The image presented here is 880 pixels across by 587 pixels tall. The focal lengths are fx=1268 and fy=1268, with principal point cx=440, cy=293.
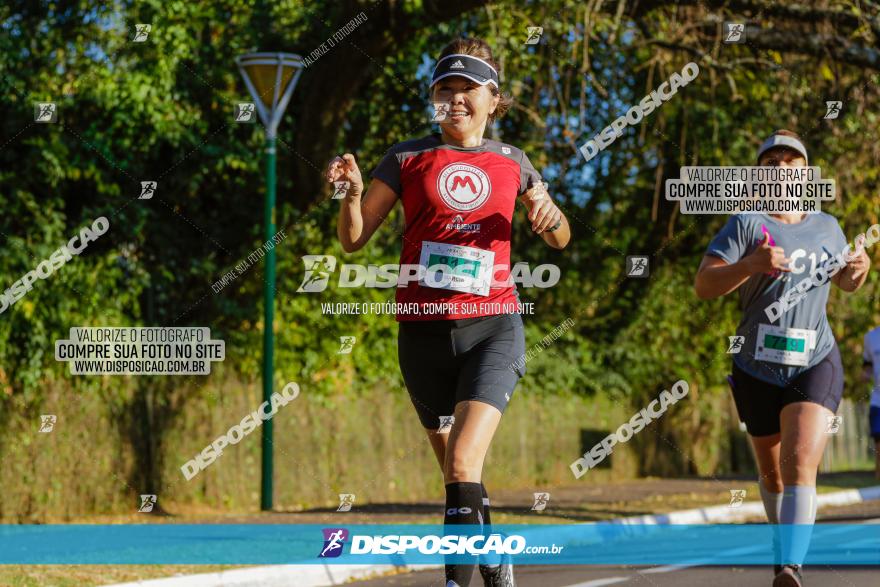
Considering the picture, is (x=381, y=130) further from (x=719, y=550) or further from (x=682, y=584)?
(x=682, y=584)

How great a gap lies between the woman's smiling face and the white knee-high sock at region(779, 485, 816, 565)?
2.18 metres

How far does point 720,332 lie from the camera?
19.6 meters

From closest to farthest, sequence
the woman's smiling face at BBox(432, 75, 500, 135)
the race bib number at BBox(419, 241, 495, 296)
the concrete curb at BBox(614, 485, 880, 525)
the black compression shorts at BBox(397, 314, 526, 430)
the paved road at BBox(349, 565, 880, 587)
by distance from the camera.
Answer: the black compression shorts at BBox(397, 314, 526, 430) → the race bib number at BBox(419, 241, 495, 296) → the woman's smiling face at BBox(432, 75, 500, 135) → the paved road at BBox(349, 565, 880, 587) → the concrete curb at BBox(614, 485, 880, 525)

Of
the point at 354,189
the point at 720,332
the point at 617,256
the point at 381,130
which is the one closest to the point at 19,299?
the point at 381,130

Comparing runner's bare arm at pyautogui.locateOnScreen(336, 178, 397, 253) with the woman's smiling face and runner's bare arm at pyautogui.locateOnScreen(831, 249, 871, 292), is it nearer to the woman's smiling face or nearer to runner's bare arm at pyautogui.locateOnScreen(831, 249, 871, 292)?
the woman's smiling face

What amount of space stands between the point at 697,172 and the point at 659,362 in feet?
18.5

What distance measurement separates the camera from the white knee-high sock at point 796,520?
5.51 meters

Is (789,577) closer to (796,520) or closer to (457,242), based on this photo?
(796,520)

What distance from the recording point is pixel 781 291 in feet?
19.3

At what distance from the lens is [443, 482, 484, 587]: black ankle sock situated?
4.73 meters

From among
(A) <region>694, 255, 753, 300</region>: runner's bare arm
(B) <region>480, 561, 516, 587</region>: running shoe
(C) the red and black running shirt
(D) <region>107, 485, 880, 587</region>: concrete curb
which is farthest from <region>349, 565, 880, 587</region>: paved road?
(C) the red and black running shirt

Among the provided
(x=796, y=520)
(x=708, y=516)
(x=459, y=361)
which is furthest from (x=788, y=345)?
(x=708, y=516)

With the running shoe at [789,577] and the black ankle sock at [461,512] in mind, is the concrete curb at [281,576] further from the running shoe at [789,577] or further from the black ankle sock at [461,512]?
the running shoe at [789,577]

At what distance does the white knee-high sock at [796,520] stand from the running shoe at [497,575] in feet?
4.33
